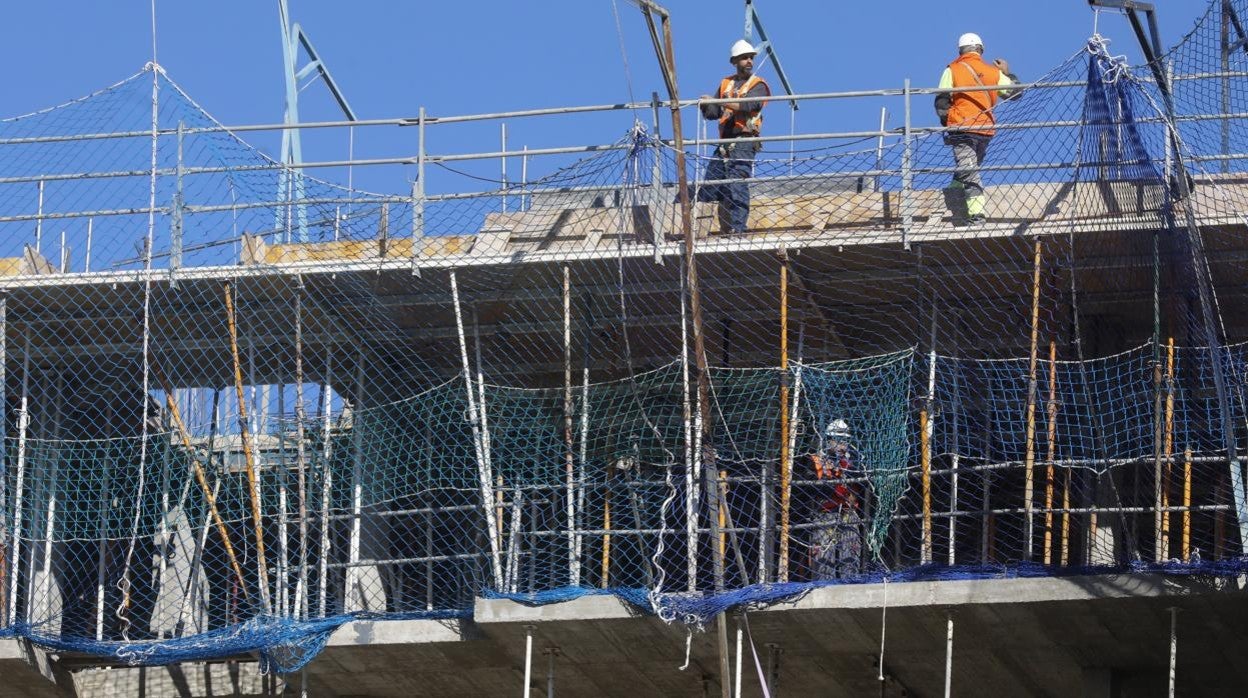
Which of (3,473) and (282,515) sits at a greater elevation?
(3,473)

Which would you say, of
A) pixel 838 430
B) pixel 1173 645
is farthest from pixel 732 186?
pixel 1173 645

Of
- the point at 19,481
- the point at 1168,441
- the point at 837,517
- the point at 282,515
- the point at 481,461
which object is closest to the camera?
the point at 1168,441

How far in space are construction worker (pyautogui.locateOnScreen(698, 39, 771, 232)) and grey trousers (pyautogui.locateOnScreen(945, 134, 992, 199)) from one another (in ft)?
5.63

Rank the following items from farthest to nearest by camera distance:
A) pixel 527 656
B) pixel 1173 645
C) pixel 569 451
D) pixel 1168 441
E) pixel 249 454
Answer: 1. pixel 249 454
2. pixel 569 451
3. pixel 527 656
4. pixel 1168 441
5. pixel 1173 645

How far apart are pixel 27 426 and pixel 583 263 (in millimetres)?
5749

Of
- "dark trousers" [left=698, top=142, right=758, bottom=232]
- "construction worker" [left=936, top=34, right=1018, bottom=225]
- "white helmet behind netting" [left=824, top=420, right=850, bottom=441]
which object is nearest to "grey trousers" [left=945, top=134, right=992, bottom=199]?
"construction worker" [left=936, top=34, right=1018, bottom=225]

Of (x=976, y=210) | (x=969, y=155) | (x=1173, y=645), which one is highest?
(x=969, y=155)

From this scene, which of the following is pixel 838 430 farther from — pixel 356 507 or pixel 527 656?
pixel 356 507

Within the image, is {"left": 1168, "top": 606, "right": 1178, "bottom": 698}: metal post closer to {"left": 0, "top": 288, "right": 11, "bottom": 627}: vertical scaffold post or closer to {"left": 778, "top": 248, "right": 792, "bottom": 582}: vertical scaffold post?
{"left": 778, "top": 248, "right": 792, "bottom": 582}: vertical scaffold post

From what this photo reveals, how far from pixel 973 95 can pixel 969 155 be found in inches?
33.6

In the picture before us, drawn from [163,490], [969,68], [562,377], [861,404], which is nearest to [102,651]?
[163,490]

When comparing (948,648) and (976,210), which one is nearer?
(948,648)

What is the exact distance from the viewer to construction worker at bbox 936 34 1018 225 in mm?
20438

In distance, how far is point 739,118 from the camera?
21.7 meters
